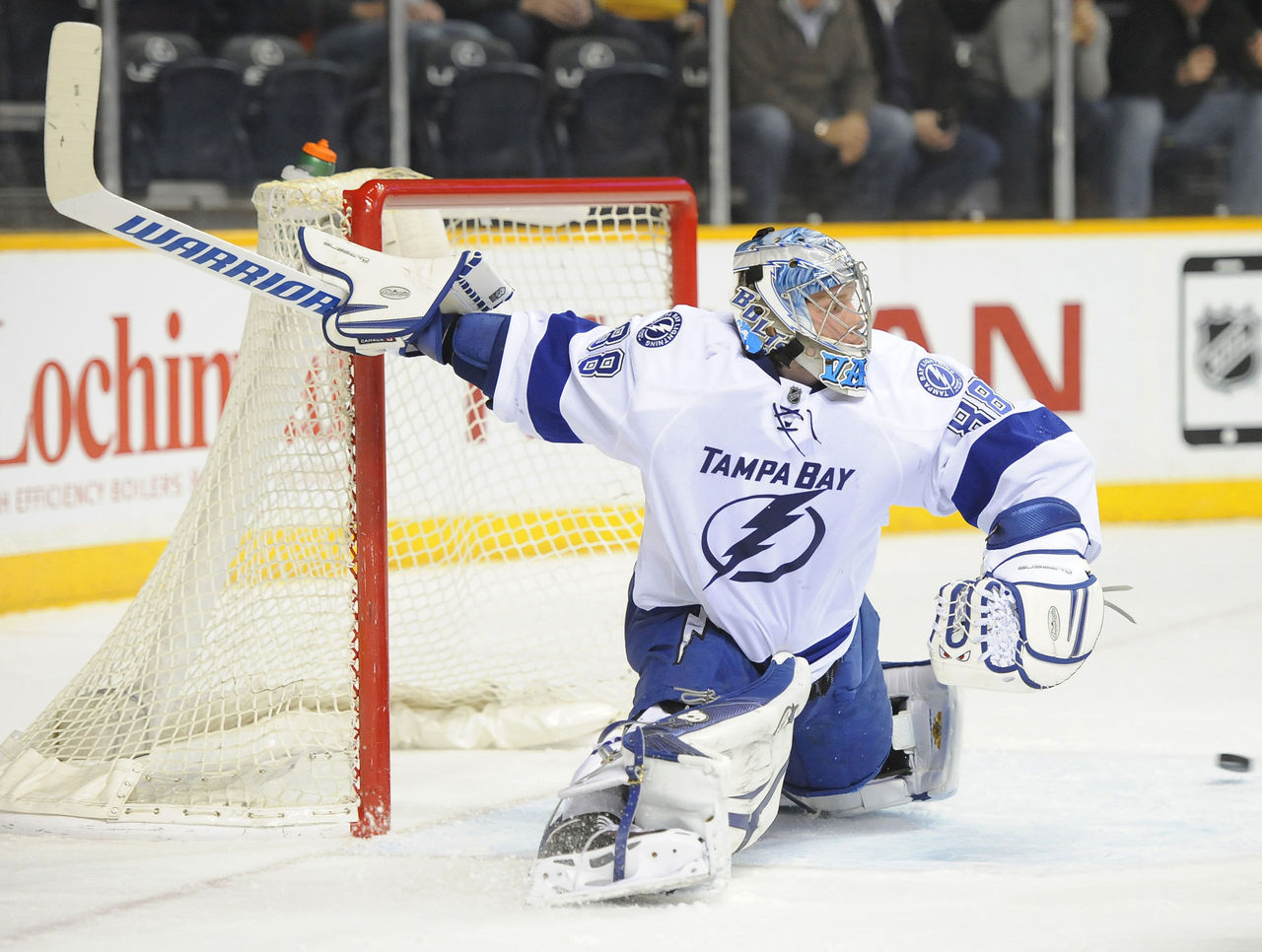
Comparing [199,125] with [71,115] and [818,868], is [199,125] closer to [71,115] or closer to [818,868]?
[71,115]

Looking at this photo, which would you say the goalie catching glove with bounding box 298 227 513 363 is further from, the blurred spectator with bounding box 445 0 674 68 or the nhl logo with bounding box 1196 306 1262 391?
the nhl logo with bounding box 1196 306 1262 391

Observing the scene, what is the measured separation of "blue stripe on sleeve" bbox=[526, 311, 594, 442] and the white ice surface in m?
0.67

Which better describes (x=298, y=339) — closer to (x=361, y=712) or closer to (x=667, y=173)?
(x=361, y=712)

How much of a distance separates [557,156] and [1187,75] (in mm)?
2539

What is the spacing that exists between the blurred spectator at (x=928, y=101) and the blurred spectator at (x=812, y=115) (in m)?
0.05

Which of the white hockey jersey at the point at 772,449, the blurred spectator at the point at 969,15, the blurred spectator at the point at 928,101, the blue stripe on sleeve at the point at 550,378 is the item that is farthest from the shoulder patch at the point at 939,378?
the blurred spectator at the point at 969,15

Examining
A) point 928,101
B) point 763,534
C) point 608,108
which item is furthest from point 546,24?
point 763,534

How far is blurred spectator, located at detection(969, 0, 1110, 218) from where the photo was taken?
6.75 m

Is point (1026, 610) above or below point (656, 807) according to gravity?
above

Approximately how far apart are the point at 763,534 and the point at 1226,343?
14.2 feet

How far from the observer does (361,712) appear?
2918mm

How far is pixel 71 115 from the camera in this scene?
99.9 inches

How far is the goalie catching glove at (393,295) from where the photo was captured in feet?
9.04

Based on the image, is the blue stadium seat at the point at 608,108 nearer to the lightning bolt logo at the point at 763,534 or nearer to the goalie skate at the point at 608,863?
the lightning bolt logo at the point at 763,534
